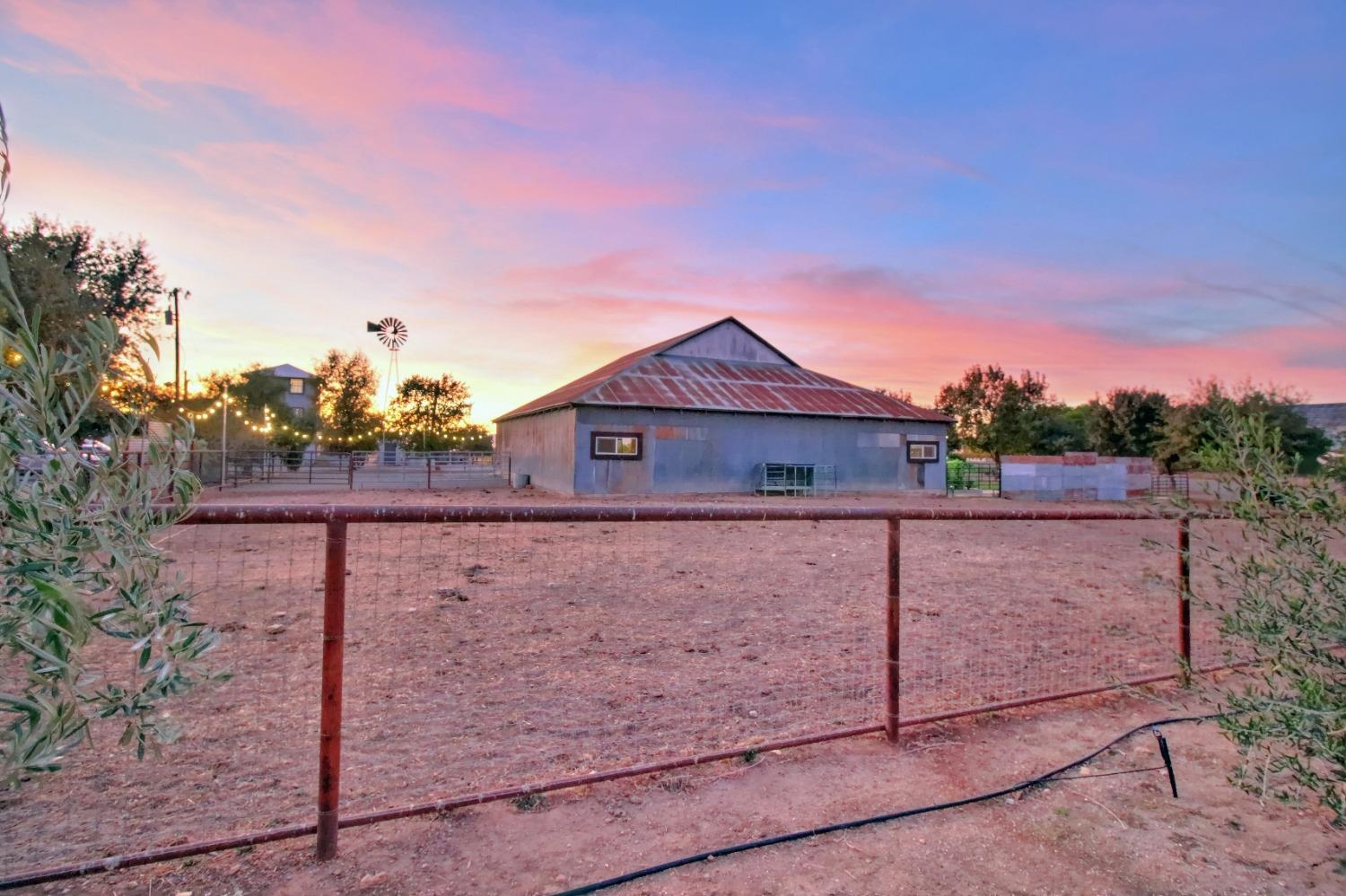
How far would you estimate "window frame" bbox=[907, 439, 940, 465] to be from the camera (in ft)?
81.4

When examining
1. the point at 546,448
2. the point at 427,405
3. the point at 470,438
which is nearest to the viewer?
the point at 546,448

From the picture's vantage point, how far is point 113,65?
6.96 meters

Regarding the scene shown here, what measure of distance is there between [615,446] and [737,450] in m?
4.52

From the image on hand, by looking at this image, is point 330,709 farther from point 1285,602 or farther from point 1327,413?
point 1327,413

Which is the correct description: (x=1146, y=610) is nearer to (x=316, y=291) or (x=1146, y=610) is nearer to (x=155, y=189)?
(x=155, y=189)

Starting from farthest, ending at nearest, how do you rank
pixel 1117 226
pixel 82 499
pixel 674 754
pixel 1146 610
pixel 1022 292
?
1. pixel 1022 292
2. pixel 1117 226
3. pixel 1146 610
4. pixel 674 754
5. pixel 82 499

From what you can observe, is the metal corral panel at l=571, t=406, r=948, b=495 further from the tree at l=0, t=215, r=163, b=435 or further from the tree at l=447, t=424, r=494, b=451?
the tree at l=447, t=424, r=494, b=451

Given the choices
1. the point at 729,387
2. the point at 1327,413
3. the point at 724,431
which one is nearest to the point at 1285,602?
the point at 724,431

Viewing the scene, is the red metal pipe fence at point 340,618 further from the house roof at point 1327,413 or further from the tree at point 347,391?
the tree at point 347,391

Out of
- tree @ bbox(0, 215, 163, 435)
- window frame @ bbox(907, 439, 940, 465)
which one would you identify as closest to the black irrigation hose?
tree @ bbox(0, 215, 163, 435)

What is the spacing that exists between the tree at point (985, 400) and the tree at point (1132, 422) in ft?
28.7

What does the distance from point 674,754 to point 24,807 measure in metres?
Result: 2.94

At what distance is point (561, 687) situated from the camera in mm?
4332

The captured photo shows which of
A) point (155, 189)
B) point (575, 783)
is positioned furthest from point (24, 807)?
point (155, 189)
